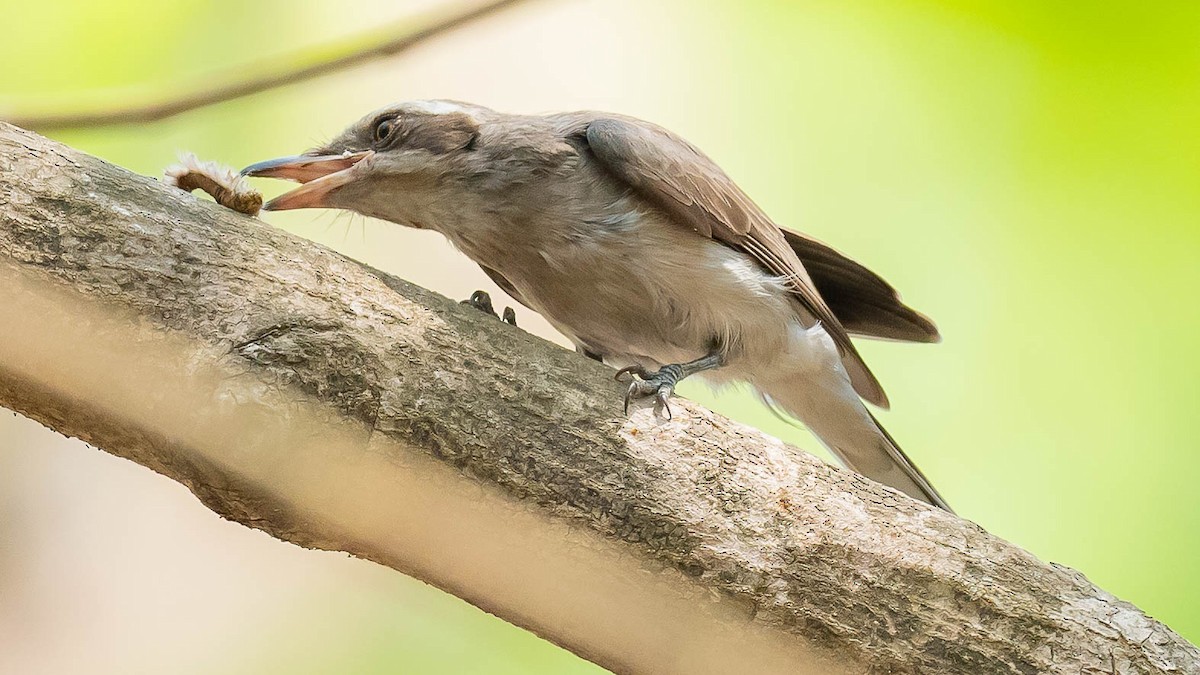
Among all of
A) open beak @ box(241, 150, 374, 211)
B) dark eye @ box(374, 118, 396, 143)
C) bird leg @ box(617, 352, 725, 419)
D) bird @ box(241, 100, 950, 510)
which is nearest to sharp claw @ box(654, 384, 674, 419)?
bird leg @ box(617, 352, 725, 419)

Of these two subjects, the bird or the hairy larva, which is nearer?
the hairy larva

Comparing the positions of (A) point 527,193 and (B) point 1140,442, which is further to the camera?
(B) point 1140,442

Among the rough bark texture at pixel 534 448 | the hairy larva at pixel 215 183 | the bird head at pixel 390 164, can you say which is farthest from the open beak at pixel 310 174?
the rough bark texture at pixel 534 448

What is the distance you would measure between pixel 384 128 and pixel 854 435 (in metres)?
1.83

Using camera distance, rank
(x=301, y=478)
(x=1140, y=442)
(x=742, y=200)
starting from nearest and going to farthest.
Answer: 1. (x=301, y=478)
2. (x=742, y=200)
3. (x=1140, y=442)

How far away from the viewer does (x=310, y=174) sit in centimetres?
301

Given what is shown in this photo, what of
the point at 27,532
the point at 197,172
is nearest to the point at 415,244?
the point at 27,532

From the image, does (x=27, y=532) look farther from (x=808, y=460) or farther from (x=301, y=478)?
(x=808, y=460)

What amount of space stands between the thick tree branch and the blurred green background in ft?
1.41

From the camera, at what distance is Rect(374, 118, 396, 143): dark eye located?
3.08 m

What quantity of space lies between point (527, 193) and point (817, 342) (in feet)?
3.62

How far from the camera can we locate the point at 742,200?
129 inches

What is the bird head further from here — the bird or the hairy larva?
the hairy larva

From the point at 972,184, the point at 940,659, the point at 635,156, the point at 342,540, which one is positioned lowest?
the point at 342,540
